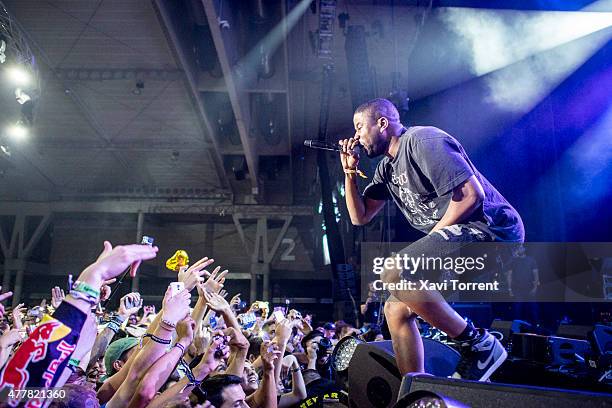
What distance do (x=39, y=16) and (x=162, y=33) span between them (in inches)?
122

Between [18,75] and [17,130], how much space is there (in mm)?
2676

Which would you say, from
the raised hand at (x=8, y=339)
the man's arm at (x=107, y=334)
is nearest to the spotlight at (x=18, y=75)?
the man's arm at (x=107, y=334)

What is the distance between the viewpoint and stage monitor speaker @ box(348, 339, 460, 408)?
8.85ft

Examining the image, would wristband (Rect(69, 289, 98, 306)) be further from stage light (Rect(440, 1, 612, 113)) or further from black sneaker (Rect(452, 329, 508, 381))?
stage light (Rect(440, 1, 612, 113))

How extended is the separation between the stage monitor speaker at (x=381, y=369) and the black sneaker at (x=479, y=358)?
23 cm

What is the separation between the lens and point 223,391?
2.58m

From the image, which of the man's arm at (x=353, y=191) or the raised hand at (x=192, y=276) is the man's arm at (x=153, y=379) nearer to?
the raised hand at (x=192, y=276)

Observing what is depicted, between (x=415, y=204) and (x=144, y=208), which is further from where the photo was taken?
(x=144, y=208)

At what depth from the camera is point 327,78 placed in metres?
13.1

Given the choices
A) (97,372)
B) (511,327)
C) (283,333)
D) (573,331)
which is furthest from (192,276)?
(573,331)

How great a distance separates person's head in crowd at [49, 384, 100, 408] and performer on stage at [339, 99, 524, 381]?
1.53 meters

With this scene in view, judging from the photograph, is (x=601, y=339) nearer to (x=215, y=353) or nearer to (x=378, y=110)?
(x=378, y=110)

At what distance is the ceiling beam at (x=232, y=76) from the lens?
10592 millimetres

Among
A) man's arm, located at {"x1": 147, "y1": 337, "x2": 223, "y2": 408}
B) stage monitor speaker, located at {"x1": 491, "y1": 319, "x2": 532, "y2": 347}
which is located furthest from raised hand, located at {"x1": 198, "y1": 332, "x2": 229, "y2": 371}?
stage monitor speaker, located at {"x1": 491, "y1": 319, "x2": 532, "y2": 347}
